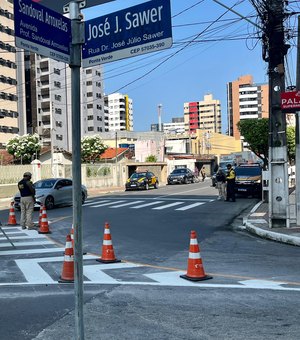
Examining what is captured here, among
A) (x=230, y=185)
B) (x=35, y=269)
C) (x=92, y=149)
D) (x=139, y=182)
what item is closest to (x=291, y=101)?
(x=35, y=269)

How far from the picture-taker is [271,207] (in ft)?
42.5

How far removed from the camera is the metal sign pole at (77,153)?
3.11 m

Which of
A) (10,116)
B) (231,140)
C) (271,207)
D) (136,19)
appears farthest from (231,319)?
(231,140)

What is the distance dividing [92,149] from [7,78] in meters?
19.8

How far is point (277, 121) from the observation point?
12820 millimetres

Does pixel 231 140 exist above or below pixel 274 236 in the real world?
above

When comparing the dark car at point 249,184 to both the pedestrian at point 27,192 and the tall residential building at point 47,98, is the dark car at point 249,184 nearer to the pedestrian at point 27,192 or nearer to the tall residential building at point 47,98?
the pedestrian at point 27,192

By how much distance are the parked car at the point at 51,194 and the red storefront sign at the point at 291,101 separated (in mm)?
12165

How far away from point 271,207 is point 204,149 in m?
94.4

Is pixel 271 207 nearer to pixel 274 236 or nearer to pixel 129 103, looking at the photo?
pixel 274 236

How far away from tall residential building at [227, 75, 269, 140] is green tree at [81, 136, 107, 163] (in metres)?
83.2

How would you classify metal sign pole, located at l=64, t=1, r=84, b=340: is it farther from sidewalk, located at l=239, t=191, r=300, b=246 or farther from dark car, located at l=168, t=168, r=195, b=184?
dark car, located at l=168, t=168, r=195, b=184

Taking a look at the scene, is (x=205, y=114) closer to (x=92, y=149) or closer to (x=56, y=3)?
(x=92, y=149)

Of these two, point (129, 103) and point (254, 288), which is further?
point (129, 103)
